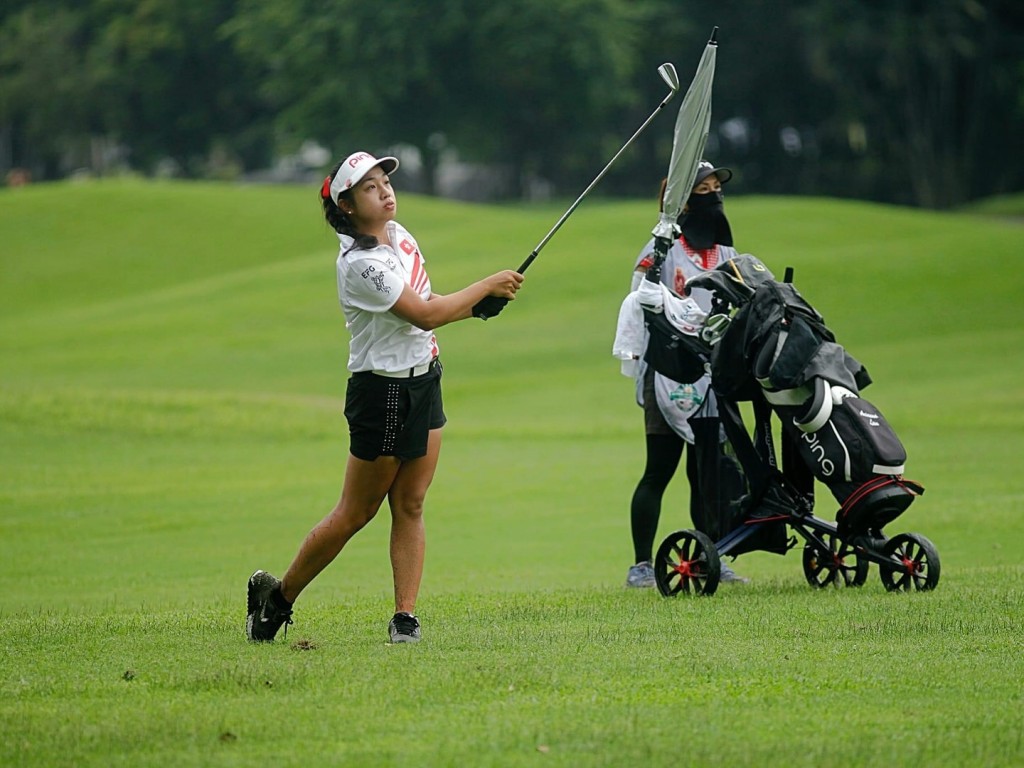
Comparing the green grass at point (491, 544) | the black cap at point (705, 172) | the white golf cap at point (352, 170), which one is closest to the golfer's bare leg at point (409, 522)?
the green grass at point (491, 544)

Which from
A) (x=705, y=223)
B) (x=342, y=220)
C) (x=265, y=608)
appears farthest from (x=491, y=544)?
(x=342, y=220)

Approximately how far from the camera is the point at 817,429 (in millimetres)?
7852

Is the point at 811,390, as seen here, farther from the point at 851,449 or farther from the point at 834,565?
the point at 834,565

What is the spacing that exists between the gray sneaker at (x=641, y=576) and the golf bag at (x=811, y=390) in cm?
142

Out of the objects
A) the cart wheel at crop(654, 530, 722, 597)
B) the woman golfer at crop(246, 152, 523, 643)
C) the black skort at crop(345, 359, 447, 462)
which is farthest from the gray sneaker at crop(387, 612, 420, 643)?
the cart wheel at crop(654, 530, 722, 597)

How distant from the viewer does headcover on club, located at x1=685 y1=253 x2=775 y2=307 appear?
8.10 meters

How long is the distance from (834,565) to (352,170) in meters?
3.49

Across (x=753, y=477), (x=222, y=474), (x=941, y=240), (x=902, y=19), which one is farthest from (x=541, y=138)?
(x=753, y=477)

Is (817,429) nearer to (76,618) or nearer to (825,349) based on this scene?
(825,349)

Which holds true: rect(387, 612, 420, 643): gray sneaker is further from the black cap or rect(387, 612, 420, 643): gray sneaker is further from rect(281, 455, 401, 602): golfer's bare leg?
the black cap

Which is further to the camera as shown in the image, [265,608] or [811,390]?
[811,390]

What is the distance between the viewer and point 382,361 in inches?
265

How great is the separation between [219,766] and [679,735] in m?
1.35

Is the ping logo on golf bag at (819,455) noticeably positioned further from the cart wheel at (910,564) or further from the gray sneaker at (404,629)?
the gray sneaker at (404,629)
